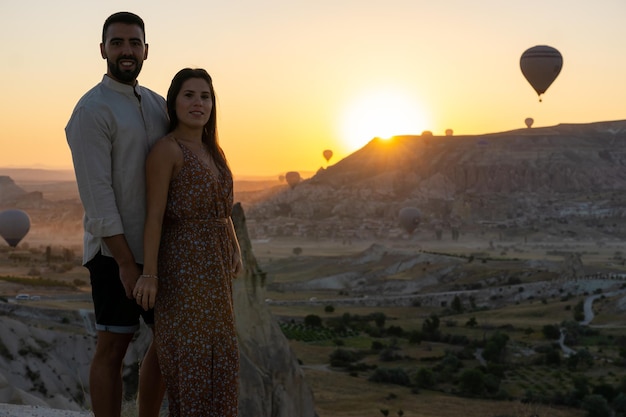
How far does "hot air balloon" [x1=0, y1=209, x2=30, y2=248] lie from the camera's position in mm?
70312

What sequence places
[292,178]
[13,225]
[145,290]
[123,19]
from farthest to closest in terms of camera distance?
[292,178], [13,225], [123,19], [145,290]

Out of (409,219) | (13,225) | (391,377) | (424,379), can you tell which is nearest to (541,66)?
(424,379)

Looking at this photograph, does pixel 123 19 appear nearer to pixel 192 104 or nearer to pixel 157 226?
pixel 192 104

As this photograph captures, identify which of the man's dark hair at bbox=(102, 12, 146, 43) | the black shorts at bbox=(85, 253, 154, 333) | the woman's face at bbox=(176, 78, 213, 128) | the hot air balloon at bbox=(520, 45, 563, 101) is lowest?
the black shorts at bbox=(85, 253, 154, 333)

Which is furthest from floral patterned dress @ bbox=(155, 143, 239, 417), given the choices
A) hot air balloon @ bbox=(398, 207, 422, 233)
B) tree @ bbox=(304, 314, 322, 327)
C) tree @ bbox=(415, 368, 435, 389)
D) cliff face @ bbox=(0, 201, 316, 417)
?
hot air balloon @ bbox=(398, 207, 422, 233)

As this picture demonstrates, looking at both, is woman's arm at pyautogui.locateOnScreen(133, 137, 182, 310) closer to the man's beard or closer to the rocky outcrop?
the man's beard

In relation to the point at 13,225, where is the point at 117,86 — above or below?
above

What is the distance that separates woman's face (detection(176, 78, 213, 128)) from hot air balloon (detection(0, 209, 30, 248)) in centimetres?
7079

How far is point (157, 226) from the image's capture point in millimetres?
4172

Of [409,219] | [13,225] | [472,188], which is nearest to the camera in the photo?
[13,225]

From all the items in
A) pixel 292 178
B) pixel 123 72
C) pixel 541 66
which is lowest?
pixel 123 72

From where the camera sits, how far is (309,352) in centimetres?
3766

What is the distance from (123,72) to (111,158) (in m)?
0.49

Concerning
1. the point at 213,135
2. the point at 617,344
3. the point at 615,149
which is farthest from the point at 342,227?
the point at 213,135
